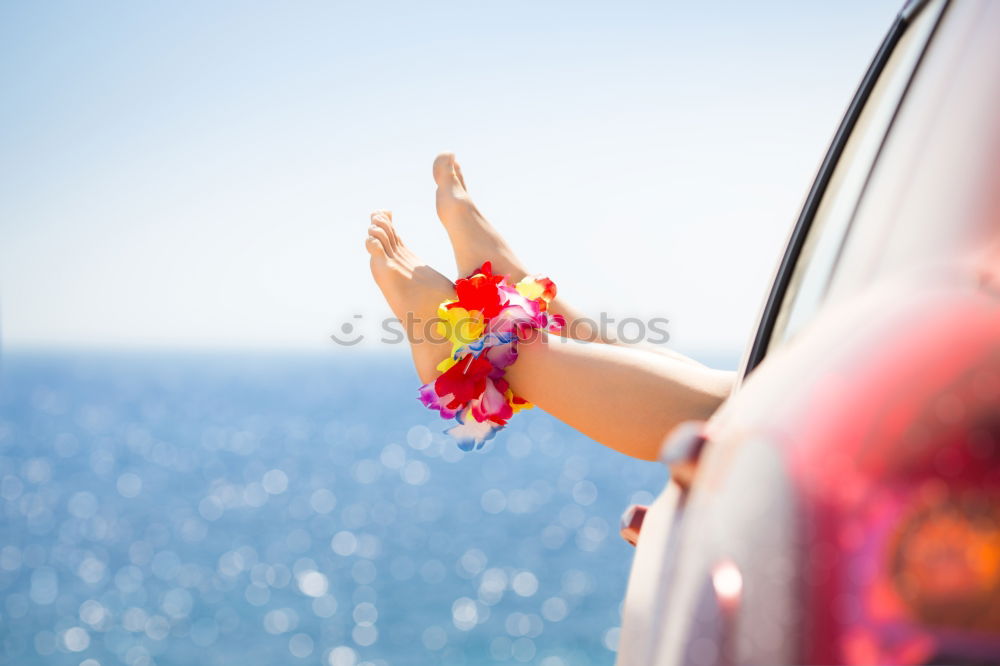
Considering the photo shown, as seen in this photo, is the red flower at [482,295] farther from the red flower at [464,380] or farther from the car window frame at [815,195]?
the car window frame at [815,195]

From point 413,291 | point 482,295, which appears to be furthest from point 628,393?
point 413,291

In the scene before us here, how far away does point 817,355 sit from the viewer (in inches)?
26.5

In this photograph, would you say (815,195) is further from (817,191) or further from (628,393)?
(628,393)

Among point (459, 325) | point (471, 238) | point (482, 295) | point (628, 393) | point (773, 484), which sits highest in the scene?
point (471, 238)

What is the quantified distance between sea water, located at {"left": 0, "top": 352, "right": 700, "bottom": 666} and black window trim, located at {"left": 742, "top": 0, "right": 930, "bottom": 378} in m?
20.8

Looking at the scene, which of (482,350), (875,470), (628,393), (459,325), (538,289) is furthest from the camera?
(538,289)

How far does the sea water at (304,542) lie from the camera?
75.6ft

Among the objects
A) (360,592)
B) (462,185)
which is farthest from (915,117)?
(360,592)

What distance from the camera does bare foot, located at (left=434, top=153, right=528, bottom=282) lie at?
9.27ft

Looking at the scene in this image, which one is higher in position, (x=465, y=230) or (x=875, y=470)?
(x=465, y=230)

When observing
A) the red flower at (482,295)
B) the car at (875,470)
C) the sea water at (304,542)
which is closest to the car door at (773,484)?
the car at (875,470)

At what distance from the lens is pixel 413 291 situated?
2525 mm

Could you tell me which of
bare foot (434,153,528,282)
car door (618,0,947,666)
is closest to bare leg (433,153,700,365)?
bare foot (434,153,528,282)

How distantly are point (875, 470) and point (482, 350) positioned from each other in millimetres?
1482
